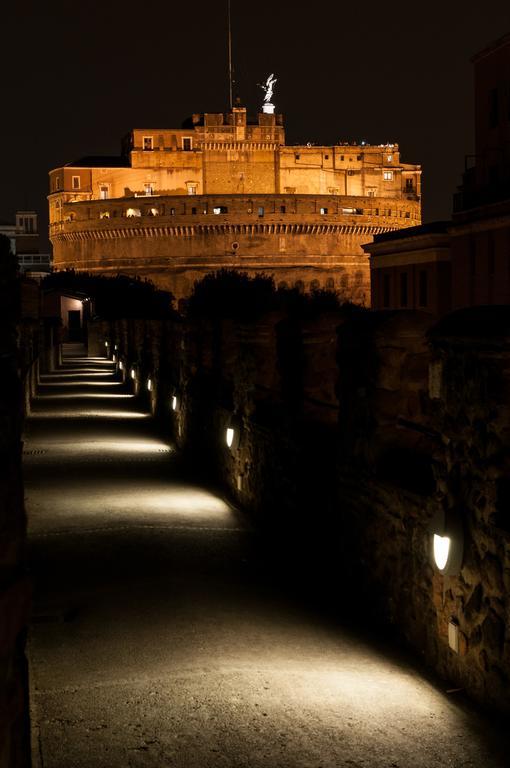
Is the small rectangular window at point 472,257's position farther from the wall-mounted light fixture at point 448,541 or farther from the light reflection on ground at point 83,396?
the wall-mounted light fixture at point 448,541

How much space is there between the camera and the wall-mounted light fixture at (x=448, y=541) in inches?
176

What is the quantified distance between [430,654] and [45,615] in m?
1.99

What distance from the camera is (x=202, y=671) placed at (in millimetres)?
4672

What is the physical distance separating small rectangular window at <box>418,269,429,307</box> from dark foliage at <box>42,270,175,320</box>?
16847 millimetres

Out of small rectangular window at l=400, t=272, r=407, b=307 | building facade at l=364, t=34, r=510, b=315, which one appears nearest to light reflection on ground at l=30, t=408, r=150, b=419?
building facade at l=364, t=34, r=510, b=315

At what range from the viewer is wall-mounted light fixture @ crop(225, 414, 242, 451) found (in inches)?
379

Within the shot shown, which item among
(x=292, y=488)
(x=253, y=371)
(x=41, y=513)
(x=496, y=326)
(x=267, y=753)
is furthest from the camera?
(x=253, y=371)

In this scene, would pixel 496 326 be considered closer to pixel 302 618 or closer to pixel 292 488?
pixel 302 618

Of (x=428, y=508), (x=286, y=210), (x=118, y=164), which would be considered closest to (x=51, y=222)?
(x=118, y=164)

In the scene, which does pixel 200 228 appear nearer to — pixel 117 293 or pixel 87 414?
pixel 117 293

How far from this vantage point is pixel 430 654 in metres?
4.84

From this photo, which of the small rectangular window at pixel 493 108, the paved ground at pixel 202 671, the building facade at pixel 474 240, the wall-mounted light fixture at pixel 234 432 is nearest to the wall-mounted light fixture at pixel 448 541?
the paved ground at pixel 202 671

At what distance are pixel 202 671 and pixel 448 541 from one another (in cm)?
122

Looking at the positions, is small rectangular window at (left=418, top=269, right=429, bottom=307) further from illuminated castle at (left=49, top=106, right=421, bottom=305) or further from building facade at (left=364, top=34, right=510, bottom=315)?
illuminated castle at (left=49, top=106, right=421, bottom=305)
